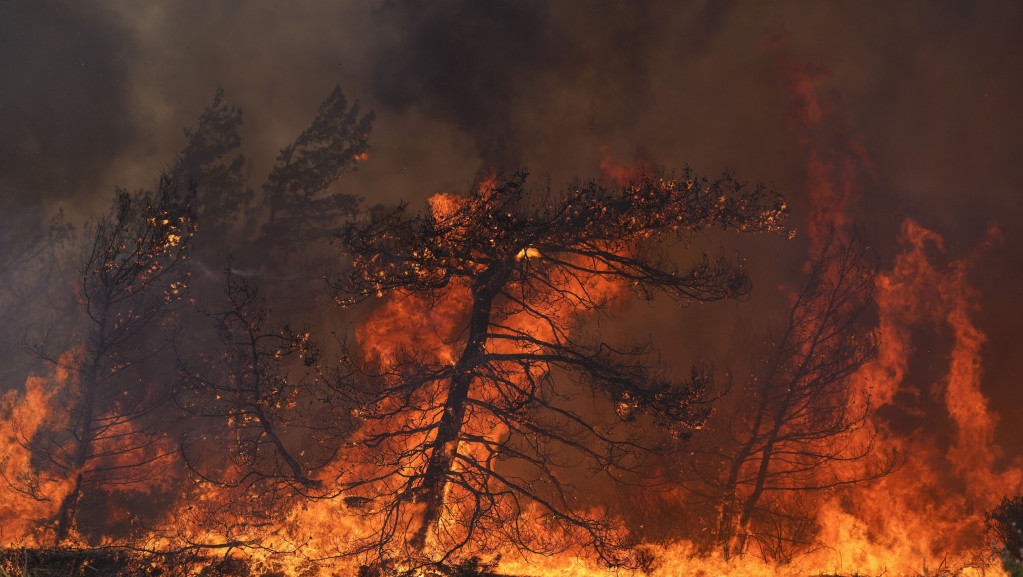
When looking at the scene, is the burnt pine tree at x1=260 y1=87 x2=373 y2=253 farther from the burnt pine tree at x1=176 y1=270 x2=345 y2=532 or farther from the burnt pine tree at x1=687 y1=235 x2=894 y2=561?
the burnt pine tree at x1=687 y1=235 x2=894 y2=561

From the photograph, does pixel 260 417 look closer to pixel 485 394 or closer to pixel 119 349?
pixel 119 349

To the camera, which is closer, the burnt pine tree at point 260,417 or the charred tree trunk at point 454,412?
the charred tree trunk at point 454,412

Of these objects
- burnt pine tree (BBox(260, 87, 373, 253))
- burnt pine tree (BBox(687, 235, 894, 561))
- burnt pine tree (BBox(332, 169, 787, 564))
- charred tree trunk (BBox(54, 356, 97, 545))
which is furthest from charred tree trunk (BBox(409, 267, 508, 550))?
charred tree trunk (BBox(54, 356, 97, 545))

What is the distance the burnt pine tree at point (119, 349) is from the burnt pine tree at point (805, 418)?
25.1 feet

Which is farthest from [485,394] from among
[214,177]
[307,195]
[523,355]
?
[214,177]

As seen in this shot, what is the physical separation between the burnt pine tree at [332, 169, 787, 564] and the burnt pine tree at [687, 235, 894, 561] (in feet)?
3.46

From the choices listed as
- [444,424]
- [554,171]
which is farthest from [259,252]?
[554,171]

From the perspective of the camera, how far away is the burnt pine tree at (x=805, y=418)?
7844 mm

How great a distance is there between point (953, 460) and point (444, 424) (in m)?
6.82

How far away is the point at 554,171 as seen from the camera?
7738mm

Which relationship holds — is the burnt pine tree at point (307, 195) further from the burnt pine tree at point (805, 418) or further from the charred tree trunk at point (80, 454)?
the burnt pine tree at point (805, 418)

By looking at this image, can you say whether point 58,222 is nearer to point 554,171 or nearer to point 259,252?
point 259,252

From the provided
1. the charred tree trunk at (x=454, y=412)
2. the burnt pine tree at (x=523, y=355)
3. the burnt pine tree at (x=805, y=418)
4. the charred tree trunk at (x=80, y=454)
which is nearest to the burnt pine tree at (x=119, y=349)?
the charred tree trunk at (x=80, y=454)

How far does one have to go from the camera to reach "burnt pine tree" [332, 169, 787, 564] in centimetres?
688
